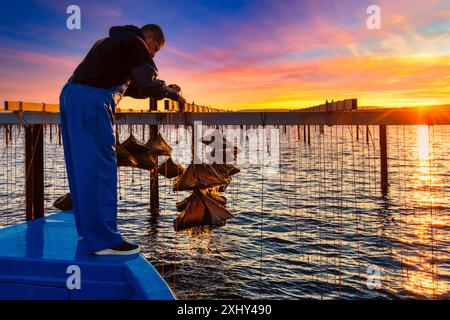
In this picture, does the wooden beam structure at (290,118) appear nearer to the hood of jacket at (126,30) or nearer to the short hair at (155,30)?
the short hair at (155,30)

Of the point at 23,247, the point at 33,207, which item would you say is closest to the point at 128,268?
the point at 23,247

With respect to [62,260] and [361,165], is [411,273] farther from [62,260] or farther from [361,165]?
[361,165]

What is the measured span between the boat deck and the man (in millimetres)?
244

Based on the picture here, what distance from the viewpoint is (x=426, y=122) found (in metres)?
6.42

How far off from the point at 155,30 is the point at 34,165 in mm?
5206

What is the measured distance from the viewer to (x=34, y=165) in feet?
24.7

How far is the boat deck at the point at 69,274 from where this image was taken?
3.37 metres

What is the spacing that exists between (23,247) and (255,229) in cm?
1220

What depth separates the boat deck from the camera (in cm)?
337

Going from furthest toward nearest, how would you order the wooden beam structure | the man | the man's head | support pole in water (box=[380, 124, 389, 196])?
support pole in water (box=[380, 124, 389, 196])
the wooden beam structure
the man's head
the man
